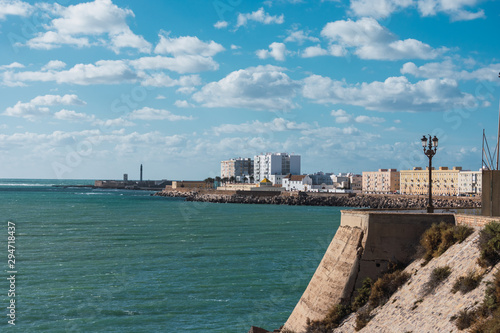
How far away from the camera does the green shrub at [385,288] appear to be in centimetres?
1619

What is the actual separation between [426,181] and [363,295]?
150 metres

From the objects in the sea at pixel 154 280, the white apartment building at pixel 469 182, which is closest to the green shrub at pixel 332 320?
the sea at pixel 154 280

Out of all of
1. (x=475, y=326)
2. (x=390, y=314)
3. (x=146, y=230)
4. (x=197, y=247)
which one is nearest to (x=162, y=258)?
(x=197, y=247)

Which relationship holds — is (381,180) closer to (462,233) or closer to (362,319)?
(462,233)

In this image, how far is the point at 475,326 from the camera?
11797mm

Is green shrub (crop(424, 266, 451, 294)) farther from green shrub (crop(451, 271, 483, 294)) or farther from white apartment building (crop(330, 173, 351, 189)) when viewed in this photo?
white apartment building (crop(330, 173, 351, 189))

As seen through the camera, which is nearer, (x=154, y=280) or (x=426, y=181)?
(x=154, y=280)

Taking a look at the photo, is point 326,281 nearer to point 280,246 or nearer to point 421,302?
point 421,302

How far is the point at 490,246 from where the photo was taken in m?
14.1

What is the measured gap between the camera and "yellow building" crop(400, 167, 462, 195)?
156 m

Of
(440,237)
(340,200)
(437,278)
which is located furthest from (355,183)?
(437,278)

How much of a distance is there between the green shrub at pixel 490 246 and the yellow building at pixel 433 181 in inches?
5664

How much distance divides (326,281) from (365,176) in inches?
7040

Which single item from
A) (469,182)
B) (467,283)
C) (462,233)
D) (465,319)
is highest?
(469,182)
